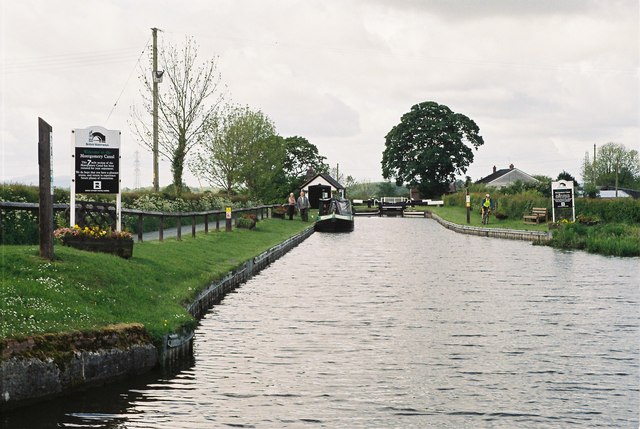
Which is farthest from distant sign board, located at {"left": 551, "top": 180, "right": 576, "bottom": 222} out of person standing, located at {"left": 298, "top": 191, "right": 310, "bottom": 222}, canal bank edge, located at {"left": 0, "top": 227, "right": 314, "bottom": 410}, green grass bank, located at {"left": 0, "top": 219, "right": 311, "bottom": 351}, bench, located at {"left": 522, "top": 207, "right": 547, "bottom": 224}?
canal bank edge, located at {"left": 0, "top": 227, "right": 314, "bottom": 410}

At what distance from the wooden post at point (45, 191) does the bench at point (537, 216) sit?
42.0 meters

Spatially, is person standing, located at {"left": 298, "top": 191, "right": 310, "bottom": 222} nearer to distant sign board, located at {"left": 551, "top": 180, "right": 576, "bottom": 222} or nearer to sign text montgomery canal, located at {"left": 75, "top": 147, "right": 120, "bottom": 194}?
distant sign board, located at {"left": 551, "top": 180, "right": 576, "bottom": 222}

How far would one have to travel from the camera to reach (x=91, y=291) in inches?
571

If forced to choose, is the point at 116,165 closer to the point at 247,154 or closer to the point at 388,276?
the point at 388,276

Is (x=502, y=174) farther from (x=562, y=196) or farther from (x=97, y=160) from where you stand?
(x=97, y=160)

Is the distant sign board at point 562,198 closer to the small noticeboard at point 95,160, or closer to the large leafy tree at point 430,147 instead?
the small noticeboard at point 95,160

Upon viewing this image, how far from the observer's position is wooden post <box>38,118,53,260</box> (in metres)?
15.5

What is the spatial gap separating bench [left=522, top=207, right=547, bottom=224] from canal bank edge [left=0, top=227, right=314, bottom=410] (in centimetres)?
4256

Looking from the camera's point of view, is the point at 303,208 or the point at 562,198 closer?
the point at 562,198

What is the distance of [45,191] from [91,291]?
2.41 m

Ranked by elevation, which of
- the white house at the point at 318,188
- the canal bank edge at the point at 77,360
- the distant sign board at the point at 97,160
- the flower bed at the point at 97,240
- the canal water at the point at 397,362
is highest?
the white house at the point at 318,188

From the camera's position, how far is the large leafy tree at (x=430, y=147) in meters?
110

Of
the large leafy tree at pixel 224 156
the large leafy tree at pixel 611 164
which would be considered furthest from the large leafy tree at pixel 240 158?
the large leafy tree at pixel 611 164

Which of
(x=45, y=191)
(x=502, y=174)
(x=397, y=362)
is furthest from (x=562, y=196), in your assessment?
(x=502, y=174)
